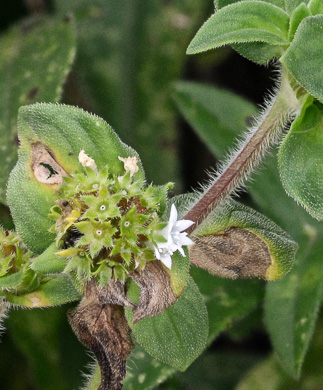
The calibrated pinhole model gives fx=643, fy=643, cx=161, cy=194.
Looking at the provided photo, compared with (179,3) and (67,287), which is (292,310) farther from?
(179,3)

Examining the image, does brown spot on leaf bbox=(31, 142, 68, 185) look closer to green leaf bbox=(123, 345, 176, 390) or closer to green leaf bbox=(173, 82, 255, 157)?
green leaf bbox=(123, 345, 176, 390)

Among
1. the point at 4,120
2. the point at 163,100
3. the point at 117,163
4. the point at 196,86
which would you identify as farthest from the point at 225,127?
the point at 117,163

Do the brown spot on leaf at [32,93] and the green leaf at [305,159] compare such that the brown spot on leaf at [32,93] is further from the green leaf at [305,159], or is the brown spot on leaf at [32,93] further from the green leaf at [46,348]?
the green leaf at [305,159]

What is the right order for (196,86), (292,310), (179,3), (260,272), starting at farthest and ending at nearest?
(179,3)
(196,86)
(292,310)
(260,272)

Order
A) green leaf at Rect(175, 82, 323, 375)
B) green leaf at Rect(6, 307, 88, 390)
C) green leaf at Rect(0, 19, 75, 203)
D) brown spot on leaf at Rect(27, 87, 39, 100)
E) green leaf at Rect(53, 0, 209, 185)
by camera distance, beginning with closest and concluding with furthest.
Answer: green leaf at Rect(175, 82, 323, 375) → green leaf at Rect(0, 19, 75, 203) → brown spot on leaf at Rect(27, 87, 39, 100) → green leaf at Rect(6, 307, 88, 390) → green leaf at Rect(53, 0, 209, 185)

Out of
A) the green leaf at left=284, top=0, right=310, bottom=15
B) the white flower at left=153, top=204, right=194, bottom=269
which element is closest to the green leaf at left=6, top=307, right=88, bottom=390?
the white flower at left=153, top=204, right=194, bottom=269

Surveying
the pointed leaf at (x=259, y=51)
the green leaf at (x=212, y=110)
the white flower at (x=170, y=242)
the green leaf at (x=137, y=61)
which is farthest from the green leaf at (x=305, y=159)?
the green leaf at (x=137, y=61)
